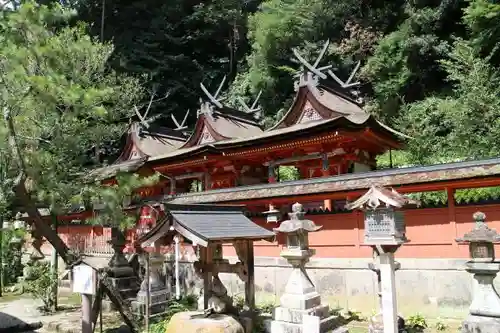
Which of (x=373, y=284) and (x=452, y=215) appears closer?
(x=452, y=215)

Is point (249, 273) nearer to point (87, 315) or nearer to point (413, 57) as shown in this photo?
point (87, 315)

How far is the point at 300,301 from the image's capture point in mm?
8938

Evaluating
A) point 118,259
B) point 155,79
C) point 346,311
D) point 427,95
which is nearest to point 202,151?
point 118,259

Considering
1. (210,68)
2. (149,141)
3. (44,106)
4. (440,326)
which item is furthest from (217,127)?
(210,68)

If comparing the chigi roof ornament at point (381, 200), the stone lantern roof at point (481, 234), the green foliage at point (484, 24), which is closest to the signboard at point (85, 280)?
the chigi roof ornament at point (381, 200)

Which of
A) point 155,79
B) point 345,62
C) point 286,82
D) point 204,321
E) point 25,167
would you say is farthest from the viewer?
point 155,79

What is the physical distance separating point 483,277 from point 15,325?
37.0 feet

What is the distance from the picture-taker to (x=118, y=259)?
13953mm

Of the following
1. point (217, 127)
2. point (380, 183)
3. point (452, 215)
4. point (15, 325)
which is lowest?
point (15, 325)

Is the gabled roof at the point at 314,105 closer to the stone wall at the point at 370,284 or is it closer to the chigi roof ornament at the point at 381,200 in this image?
the stone wall at the point at 370,284

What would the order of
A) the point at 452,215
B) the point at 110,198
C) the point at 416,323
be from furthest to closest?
the point at 110,198, the point at 452,215, the point at 416,323

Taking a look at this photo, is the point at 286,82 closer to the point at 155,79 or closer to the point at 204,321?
the point at 155,79

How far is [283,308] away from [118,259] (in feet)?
22.6

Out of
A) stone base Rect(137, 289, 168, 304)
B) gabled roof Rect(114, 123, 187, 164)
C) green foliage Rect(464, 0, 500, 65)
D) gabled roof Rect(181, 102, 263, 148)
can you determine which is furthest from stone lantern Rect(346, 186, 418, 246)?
gabled roof Rect(114, 123, 187, 164)
